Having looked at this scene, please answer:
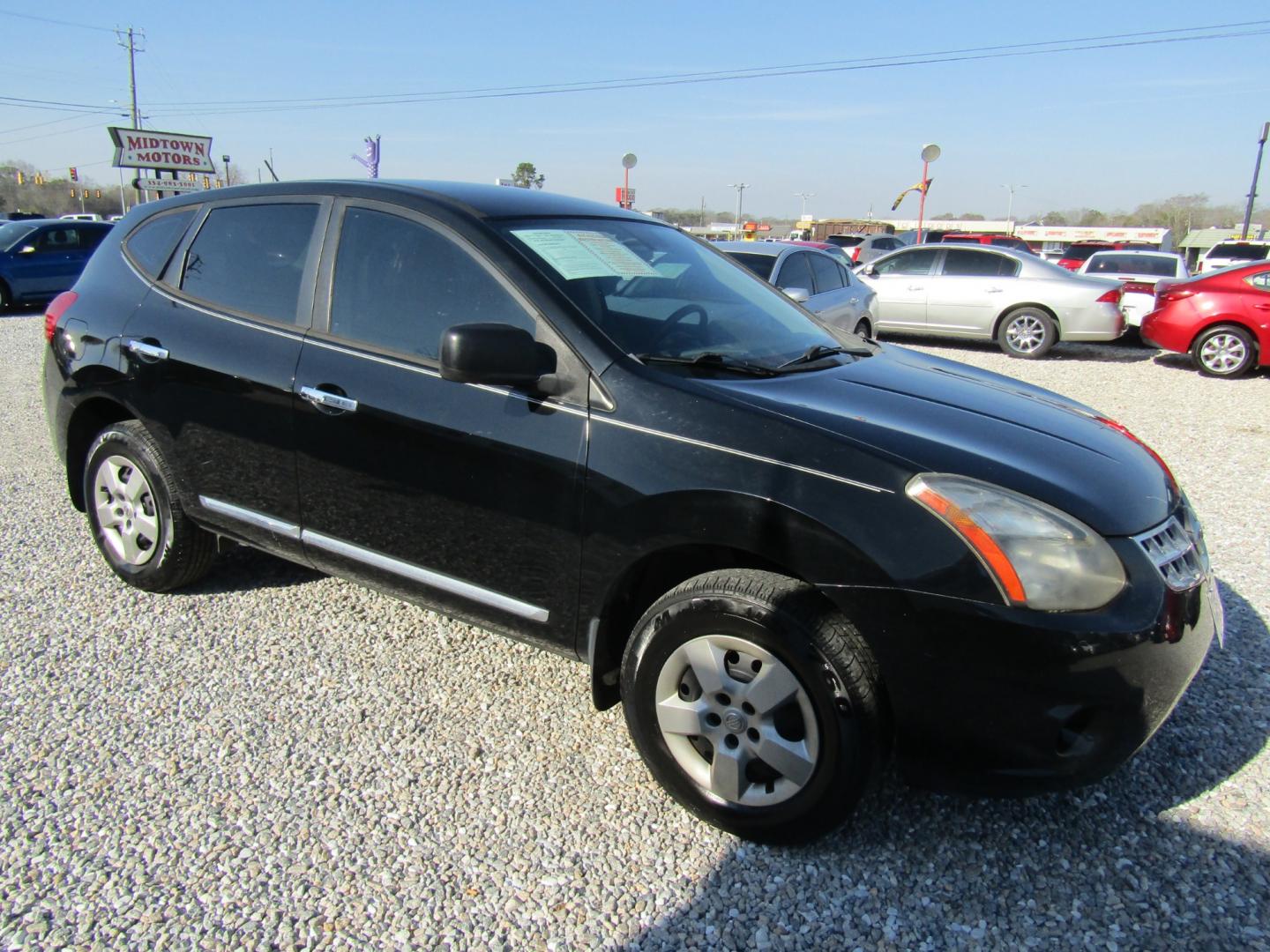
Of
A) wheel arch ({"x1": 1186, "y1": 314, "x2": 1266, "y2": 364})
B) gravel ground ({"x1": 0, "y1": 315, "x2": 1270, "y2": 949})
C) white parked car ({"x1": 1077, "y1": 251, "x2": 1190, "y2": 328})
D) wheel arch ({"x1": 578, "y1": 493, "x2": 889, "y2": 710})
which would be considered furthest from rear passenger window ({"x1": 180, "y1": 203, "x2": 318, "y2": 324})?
white parked car ({"x1": 1077, "y1": 251, "x2": 1190, "y2": 328})

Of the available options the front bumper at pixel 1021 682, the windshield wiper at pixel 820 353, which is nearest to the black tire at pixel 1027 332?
the windshield wiper at pixel 820 353

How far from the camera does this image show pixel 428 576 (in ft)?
9.56

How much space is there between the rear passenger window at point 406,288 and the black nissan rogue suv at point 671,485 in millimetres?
11

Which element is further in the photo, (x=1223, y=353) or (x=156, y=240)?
(x=1223, y=353)

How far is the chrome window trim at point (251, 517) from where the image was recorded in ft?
10.7

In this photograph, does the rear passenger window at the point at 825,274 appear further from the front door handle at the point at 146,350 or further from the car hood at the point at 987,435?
the front door handle at the point at 146,350

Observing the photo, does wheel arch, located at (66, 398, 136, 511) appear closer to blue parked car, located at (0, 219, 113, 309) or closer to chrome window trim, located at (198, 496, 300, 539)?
chrome window trim, located at (198, 496, 300, 539)

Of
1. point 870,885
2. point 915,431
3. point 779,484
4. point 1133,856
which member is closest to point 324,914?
point 870,885

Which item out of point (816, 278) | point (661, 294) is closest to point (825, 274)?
point (816, 278)

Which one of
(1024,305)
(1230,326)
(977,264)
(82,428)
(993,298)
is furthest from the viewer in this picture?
(977,264)

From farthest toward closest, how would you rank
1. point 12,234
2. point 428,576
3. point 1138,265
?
point 1138,265
point 12,234
point 428,576

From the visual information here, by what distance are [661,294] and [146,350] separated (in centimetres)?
210

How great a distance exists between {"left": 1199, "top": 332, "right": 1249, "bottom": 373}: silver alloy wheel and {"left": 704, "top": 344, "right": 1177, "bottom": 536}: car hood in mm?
9379

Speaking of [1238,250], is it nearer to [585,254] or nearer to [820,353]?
[820,353]
